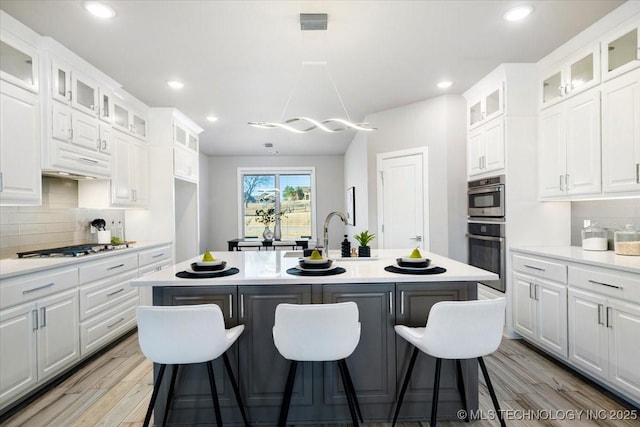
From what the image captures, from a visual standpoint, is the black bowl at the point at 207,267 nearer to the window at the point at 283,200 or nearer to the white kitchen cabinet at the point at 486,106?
the white kitchen cabinet at the point at 486,106

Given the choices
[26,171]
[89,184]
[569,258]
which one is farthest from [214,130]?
[569,258]

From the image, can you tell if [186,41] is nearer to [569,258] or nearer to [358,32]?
[358,32]

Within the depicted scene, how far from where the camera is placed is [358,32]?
2713 millimetres

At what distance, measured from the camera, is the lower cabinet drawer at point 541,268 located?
2.69 m

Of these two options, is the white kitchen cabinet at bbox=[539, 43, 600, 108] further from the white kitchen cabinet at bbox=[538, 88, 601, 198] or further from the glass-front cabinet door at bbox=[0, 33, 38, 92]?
the glass-front cabinet door at bbox=[0, 33, 38, 92]

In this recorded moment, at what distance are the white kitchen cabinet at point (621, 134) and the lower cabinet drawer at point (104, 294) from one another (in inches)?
146

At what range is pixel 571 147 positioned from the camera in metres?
2.96

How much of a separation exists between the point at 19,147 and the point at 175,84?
1.63m

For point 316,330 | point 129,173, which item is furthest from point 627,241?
point 129,173

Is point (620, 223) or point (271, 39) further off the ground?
point (271, 39)

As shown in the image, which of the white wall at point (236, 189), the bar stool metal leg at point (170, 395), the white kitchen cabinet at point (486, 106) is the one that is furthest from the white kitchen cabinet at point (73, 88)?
the white wall at point (236, 189)

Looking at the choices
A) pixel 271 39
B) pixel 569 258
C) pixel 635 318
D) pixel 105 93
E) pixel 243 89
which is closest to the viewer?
pixel 635 318

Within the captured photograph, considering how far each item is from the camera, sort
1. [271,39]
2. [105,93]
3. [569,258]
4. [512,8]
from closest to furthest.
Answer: [512,8]
[569,258]
[271,39]
[105,93]

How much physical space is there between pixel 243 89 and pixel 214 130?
2122mm
